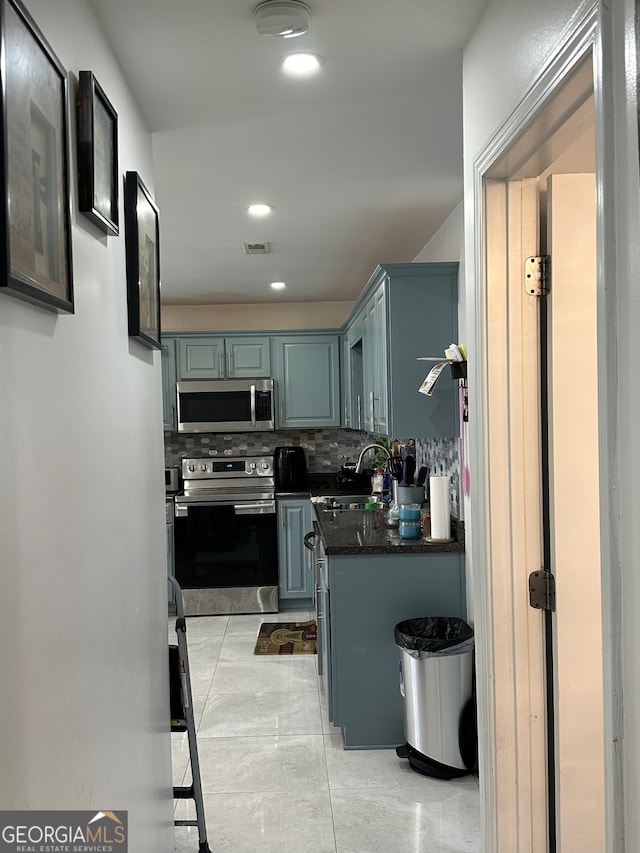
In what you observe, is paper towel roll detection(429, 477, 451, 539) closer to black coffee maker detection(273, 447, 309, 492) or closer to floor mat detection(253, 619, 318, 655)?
floor mat detection(253, 619, 318, 655)

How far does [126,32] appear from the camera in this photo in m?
1.79

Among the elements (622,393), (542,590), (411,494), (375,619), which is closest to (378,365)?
(411,494)

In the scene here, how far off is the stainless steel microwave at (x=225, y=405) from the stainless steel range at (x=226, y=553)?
0.61 m

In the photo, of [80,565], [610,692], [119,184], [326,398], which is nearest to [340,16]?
[119,184]

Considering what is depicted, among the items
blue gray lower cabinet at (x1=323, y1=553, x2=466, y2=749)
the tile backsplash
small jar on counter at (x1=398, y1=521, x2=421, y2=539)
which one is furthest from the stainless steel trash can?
the tile backsplash

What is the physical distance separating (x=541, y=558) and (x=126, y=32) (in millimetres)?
1653

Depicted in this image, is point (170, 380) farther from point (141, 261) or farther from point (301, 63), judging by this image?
point (301, 63)

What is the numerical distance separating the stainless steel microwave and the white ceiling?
1680 millimetres

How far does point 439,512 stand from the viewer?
3223 mm

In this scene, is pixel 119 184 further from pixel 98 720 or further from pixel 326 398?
pixel 326 398

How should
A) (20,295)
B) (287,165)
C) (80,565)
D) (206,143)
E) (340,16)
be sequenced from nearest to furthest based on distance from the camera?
1. (20,295)
2. (80,565)
3. (340,16)
4. (206,143)
5. (287,165)

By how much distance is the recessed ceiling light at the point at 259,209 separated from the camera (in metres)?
3.37

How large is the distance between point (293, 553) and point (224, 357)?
65.5 inches

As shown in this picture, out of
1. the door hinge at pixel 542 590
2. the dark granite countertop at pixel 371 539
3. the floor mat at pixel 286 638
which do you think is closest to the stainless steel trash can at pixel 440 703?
the dark granite countertop at pixel 371 539
